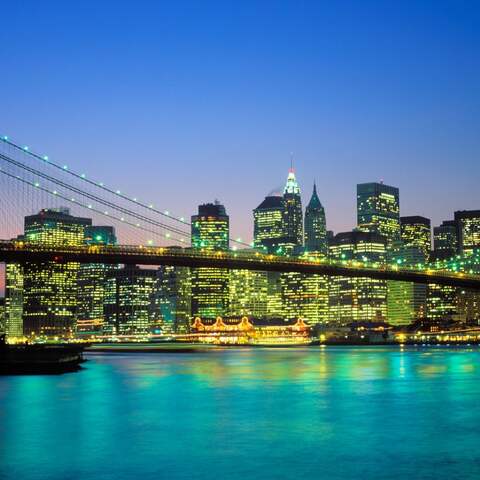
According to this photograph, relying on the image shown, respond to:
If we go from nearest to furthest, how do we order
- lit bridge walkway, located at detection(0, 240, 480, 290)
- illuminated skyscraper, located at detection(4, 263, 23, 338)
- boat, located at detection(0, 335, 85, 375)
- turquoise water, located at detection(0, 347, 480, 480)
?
turquoise water, located at detection(0, 347, 480, 480) < boat, located at detection(0, 335, 85, 375) < lit bridge walkway, located at detection(0, 240, 480, 290) < illuminated skyscraper, located at detection(4, 263, 23, 338)

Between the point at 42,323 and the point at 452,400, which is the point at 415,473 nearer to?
the point at 452,400

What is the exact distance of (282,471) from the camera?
1797 centimetres

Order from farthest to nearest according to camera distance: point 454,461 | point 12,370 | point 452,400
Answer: point 12,370 < point 452,400 < point 454,461

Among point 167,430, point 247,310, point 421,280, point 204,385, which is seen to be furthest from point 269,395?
point 247,310

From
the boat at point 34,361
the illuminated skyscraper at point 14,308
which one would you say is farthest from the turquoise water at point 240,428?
the illuminated skyscraper at point 14,308

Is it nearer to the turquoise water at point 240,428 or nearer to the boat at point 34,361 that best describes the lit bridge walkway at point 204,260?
the boat at point 34,361

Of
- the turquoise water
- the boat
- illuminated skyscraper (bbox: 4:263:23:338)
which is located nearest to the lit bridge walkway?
the boat

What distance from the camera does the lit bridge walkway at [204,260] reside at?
58062 mm

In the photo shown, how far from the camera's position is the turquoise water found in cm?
1844

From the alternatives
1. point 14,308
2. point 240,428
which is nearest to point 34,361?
point 240,428

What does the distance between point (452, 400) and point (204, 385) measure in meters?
11.8

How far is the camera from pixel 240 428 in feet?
80.6

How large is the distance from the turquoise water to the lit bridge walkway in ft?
56.5

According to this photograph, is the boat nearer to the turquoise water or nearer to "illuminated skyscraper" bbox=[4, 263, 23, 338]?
the turquoise water
